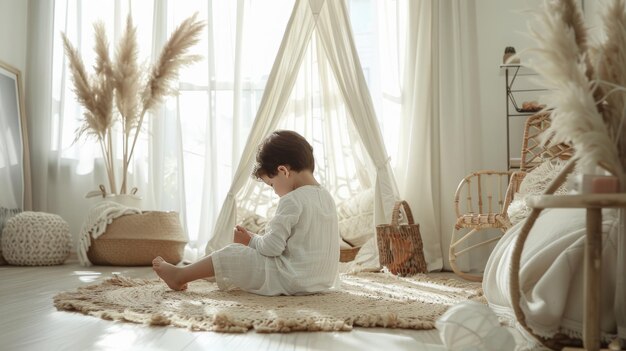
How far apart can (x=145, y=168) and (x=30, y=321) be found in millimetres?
2828

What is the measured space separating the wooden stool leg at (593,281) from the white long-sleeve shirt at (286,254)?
138 cm

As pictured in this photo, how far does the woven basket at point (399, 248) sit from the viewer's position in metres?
3.53

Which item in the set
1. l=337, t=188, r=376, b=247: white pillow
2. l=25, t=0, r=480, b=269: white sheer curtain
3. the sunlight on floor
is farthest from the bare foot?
l=25, t=0, r=480, b=269: white sheer curtain

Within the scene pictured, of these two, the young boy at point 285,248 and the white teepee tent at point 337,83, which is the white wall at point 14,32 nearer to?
the white teepee tent at point 337,83

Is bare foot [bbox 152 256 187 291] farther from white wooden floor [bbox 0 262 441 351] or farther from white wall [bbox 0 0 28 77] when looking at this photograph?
white wall [bbox 0 0 28 77]

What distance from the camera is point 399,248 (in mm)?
3531

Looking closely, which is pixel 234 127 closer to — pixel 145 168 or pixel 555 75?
pixel 145 168

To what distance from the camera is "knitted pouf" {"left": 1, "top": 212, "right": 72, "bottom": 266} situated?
4145 mm

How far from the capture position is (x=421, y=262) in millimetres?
3623

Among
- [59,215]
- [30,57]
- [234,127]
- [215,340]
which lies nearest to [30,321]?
[215,340]

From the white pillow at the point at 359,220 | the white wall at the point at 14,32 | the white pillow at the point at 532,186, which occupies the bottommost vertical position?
the white pillow at the point at 359,220

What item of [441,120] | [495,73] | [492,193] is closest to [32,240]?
[441,120]

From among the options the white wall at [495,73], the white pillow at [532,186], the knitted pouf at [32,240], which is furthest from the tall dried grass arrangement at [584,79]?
the knitted pouf at [32,240]

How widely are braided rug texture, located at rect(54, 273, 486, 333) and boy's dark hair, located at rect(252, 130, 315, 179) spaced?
19.0 inches
